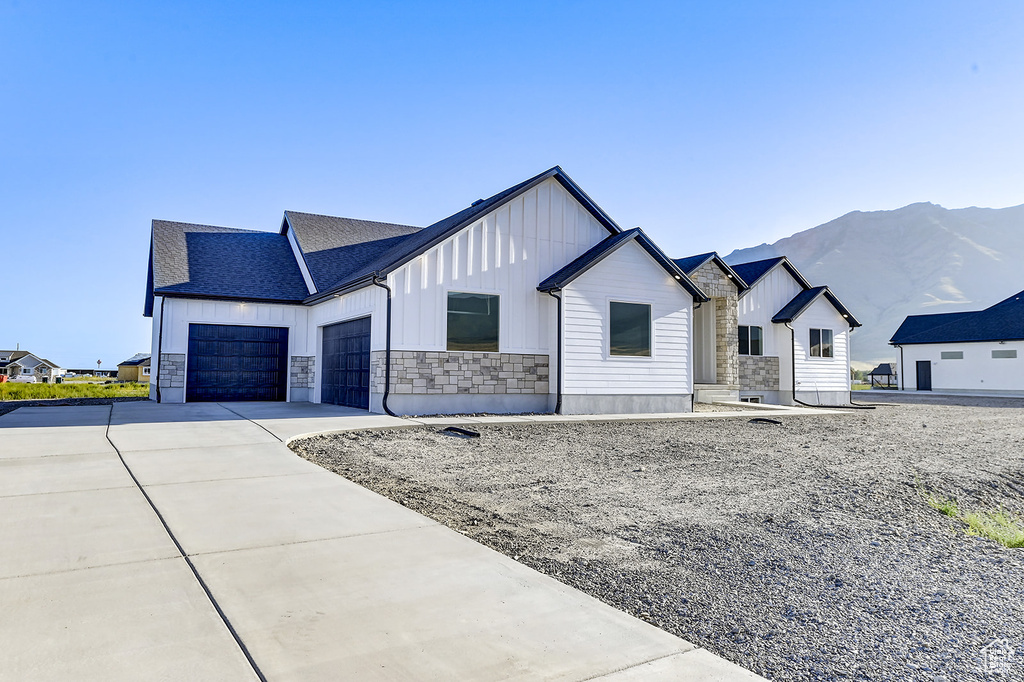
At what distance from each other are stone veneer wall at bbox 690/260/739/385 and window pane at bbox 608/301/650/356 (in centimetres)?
509

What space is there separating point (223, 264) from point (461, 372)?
999 centimetres

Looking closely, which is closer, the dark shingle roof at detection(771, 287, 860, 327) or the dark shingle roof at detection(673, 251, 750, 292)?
the dark shingle roof at detection(673, 251, 750, 292)

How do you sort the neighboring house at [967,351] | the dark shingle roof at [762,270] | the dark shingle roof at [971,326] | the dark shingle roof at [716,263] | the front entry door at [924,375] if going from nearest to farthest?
the dark shingle roof at [716,263]
the dark shingle roof at [762,270]
the neighboring house at [967,351]
the dark shingle roof at [971,326]
the front entry door at [924,375]

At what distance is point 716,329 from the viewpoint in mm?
19797

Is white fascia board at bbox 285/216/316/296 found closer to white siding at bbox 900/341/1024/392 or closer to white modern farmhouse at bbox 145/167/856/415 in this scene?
white modern farmhouse at bbox 145/167/856/415

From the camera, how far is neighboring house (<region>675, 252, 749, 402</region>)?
62.0 feet

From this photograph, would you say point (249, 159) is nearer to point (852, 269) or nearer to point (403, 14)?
point (403, 14)

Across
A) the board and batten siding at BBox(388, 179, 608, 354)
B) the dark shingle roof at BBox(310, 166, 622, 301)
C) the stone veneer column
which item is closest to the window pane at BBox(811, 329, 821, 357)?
the stone veneer column

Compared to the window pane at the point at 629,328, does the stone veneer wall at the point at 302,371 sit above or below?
below

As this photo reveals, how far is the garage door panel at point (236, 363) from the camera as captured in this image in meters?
17.0

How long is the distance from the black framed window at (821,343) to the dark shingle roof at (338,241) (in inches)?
585

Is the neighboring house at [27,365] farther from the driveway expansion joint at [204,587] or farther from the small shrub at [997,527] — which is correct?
the small shrub at [997,527]

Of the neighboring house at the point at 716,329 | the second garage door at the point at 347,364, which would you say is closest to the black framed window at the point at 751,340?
the neighboring house at the point at 716,329

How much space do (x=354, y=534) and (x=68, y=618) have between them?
5.68ft
